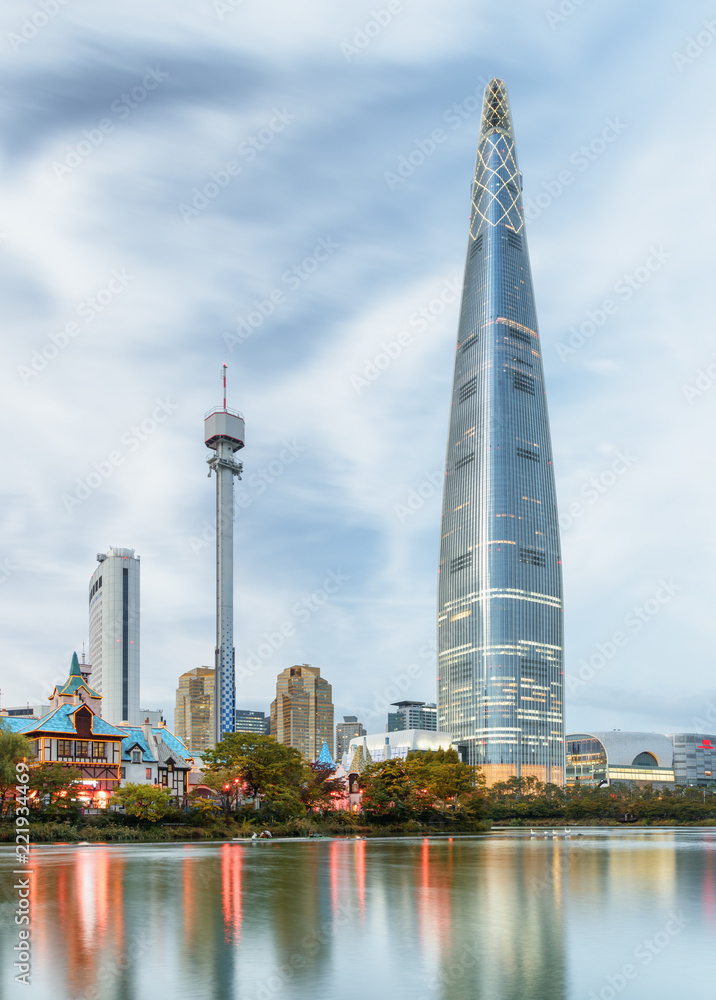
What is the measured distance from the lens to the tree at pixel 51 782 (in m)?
87.6

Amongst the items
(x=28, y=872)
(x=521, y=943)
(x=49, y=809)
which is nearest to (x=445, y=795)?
(x=49, y=809)

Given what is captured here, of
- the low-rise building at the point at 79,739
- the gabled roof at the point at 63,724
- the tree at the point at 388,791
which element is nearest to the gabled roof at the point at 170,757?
the low-rise building at the point at 79,739

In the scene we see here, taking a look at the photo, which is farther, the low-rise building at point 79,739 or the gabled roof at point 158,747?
the gabled roof at point 158,747

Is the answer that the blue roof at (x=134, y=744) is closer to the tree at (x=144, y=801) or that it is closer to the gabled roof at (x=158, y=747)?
the gabled roof at (x=158, y=747)

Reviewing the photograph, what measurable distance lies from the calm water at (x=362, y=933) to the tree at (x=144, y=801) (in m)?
39.2

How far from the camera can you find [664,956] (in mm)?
24062

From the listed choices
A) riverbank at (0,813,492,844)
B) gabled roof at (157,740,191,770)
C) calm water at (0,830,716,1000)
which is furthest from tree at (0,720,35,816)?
gabled roof at (157,740,191,770)

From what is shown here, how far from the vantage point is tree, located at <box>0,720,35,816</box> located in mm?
79438

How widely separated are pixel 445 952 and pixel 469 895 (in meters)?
→ 13.7

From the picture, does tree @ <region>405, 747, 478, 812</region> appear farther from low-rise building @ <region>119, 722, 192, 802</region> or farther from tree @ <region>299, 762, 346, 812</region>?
low-rise building @ <region>119, 722, 192, 802</region>

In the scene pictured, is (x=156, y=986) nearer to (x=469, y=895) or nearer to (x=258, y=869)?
(x=469, y=895)

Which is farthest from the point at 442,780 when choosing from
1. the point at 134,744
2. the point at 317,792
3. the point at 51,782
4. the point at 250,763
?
the point at 51,782

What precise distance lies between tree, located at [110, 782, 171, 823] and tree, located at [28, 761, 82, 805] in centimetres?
474

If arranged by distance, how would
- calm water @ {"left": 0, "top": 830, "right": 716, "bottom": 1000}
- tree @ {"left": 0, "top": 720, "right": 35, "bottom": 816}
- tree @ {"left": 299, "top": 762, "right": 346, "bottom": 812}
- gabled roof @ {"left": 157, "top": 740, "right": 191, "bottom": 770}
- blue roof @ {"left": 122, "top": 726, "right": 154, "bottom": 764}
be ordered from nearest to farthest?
calm water @ {"left": 0, "top": 830, "right": 716, "bottom": 1000} → tree @ {"left": 0, "top": 720, "right": 35, "bottom": 816} → tree @ {"left": 299, "top": 762, "right": 346, "bottom": 812} → blue roof @ {"left": 122, "top": 726, "right": 154, "bottom": 764} → gabled roof @ {"left": 157, "top": 740, "right": 191, "bottom": 770}
